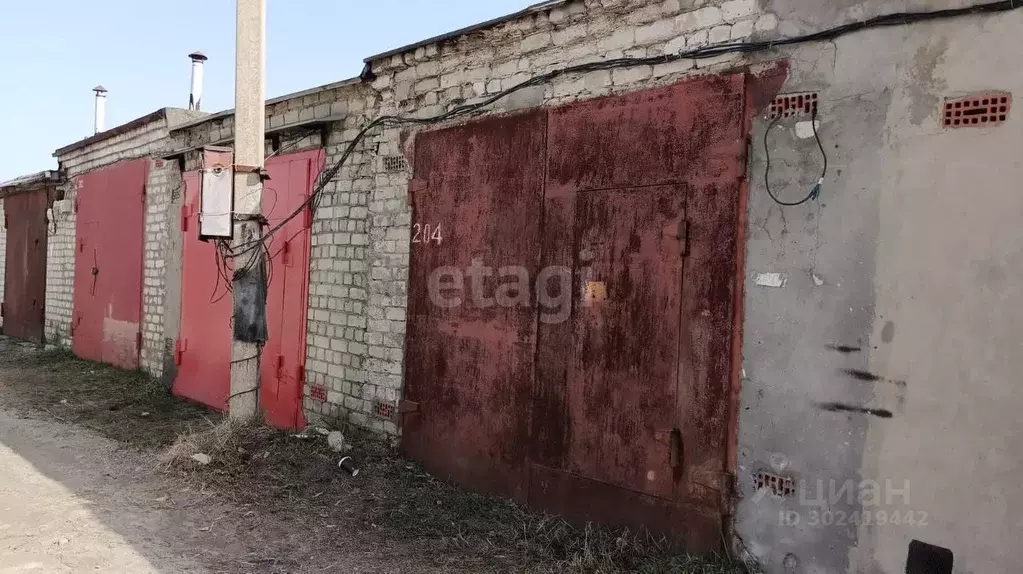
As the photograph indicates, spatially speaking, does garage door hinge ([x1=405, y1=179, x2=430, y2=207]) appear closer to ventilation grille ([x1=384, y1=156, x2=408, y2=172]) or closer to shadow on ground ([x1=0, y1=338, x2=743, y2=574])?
ventilation grille ([x1=384, y1=156, x2=408, y2=172])

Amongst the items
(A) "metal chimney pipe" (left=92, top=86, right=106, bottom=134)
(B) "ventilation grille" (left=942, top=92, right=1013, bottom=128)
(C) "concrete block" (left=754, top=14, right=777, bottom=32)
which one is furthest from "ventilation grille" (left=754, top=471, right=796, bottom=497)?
(A) "metal chimney pipe" (left=92, top=86, right=106, bottom=134)

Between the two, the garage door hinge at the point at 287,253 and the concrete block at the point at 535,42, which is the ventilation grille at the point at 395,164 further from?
the garage door hinge at the point at 287,253

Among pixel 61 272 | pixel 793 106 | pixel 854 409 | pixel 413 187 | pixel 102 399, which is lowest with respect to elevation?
pixel 102 399

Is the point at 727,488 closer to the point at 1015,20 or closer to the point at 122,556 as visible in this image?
the point at 1015,20

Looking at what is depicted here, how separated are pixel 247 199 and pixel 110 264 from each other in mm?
6087

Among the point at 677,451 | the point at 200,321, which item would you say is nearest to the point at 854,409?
the point at 677,451

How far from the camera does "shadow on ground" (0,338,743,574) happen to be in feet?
13.3

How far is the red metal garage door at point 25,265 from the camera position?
12.7 meters

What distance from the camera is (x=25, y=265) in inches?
523

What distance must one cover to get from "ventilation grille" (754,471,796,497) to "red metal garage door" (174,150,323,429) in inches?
181

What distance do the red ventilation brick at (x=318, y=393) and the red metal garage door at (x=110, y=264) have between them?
436cm

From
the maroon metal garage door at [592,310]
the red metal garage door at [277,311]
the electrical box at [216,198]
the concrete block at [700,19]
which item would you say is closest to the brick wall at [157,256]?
the red metal garage door at [277,311]

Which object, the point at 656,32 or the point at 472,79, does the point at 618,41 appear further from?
the point at 472,79

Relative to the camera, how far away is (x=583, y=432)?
14.6ft
